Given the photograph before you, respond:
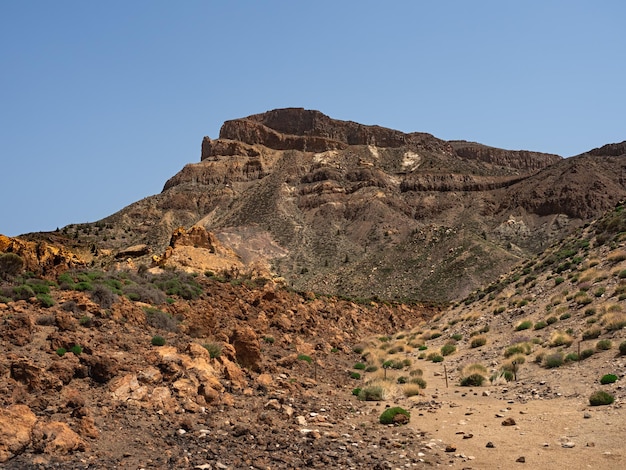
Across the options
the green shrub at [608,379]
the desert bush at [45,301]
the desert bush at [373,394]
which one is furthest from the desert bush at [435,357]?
the desert bush at [45,301]

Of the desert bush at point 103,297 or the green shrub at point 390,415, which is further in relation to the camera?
the desert bush at point 103,297

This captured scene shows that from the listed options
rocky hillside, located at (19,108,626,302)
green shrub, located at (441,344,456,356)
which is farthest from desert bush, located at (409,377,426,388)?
rocky hillside, located at (19,108,626,302)

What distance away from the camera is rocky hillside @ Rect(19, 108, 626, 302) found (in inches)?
2655

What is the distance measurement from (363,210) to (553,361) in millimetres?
81149

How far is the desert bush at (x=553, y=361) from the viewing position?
1609cm

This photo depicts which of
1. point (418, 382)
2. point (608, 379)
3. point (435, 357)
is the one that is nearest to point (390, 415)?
point (418, 382)

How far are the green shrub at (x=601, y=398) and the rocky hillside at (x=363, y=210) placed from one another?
46476 millimetres

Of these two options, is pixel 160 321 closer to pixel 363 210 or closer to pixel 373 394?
pixel 373 394

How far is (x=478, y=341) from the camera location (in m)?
23.3

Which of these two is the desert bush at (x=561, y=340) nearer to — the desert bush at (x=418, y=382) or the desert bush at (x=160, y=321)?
the desert bush at (x=418, y=382)

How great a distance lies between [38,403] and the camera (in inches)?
344

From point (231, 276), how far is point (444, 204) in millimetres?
76117

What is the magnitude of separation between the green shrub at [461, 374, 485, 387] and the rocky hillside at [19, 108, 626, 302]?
1645 inches

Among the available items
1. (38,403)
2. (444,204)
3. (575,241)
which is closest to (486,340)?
(575,241)
